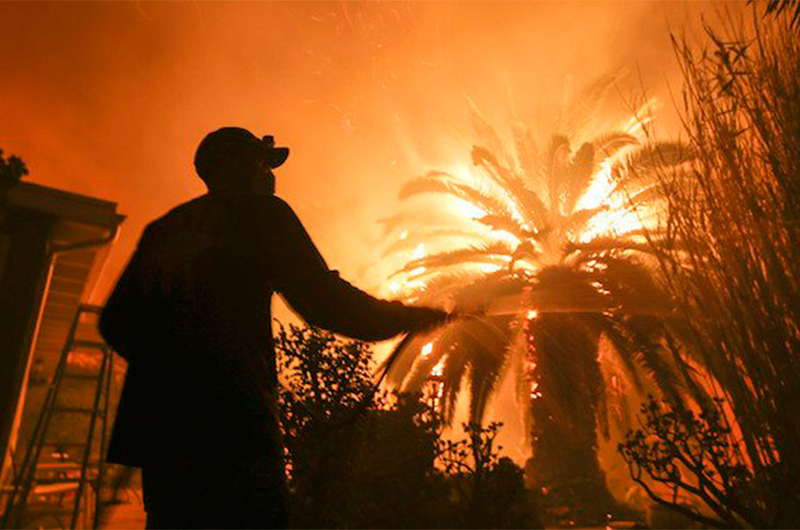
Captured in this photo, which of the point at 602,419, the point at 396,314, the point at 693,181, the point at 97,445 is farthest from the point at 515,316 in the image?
the point at 97,445

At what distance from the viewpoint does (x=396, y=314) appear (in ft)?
5.24

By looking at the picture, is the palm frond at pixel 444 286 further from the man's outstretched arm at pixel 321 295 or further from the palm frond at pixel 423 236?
the man's outstretched arm at pixel 321 295

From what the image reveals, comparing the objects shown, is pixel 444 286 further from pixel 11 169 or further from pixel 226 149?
pixel 226 149

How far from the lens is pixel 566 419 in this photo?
10.6m

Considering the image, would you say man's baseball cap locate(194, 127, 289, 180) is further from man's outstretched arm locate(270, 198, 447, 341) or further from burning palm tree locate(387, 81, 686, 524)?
burning palm tree locate(387, 81, 686, 524)

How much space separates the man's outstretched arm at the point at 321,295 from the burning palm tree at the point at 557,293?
791 centimetres

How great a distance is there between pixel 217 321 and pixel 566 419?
10.1 meters

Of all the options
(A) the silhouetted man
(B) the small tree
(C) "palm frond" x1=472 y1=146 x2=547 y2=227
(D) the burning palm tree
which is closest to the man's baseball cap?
(A) the silhouetted man

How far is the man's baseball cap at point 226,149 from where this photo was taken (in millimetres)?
1745

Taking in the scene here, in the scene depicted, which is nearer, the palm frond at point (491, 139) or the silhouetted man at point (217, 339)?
the silhouetted man at point (217, 339)

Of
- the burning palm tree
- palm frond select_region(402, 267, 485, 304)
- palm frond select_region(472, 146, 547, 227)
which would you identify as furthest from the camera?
palm frond select_region(472, 146, 547, 227)

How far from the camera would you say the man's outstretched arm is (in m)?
1.55

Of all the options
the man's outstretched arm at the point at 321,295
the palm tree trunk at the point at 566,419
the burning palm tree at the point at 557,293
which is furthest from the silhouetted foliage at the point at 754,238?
the palm tree trunk at the point at 566,419

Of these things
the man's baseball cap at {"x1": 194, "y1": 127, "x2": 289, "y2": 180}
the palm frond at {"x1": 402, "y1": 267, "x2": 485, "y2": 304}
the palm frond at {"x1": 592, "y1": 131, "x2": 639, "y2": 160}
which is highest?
the palm frond at {"x1": 592, "y1": 131, "x2": 639, "y2": 160}
